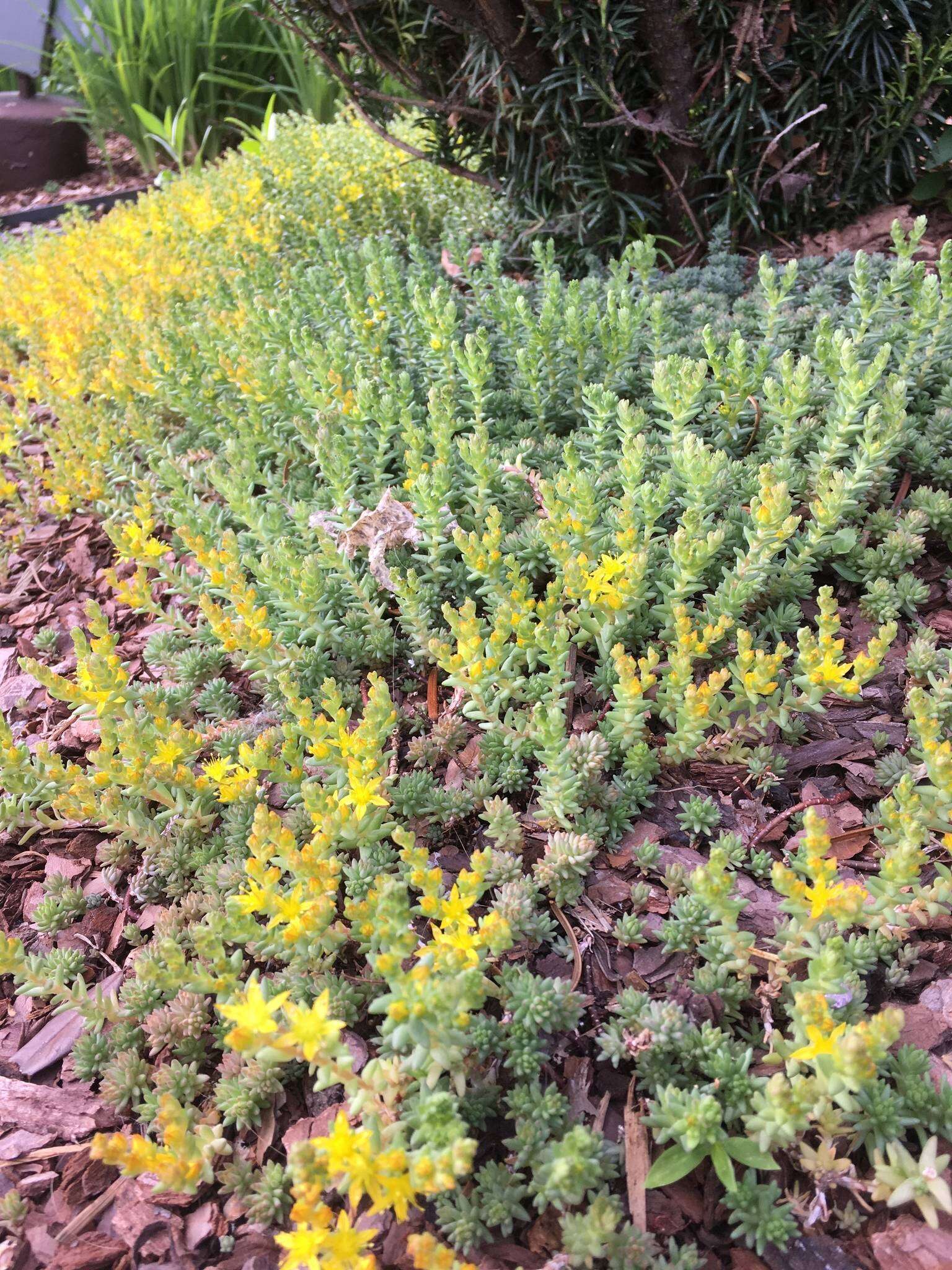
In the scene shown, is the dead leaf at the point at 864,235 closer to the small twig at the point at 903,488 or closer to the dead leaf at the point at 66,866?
the small twig at the point at 903,488

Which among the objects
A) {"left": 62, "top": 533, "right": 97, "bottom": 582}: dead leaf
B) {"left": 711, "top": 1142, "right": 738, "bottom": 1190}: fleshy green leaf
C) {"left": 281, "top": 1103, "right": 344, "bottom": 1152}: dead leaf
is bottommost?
{"left": 281, "top": 1103, "right": 344, "bottom": 1152}: dead leaf

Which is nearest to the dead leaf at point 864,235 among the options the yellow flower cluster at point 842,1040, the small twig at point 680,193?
the small twig at point 680,193

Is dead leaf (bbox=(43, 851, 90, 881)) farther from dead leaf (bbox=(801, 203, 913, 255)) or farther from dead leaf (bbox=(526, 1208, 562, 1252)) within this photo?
dead leaf (bbox=(801, 203, 913, 255))

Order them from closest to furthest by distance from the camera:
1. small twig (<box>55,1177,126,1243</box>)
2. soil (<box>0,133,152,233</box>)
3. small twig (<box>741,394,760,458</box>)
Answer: small twig (<box>55,1177,126,1243</box>), small twig (<box>741,394,760,458</box>), soil (<box>0,133,152,233</box>)

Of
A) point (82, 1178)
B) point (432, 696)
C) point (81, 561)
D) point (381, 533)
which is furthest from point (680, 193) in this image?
point (82, 1178)

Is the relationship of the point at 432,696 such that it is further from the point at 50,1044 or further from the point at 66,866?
the point at 50,1044

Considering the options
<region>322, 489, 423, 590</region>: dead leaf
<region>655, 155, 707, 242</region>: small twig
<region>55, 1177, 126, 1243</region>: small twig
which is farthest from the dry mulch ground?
<region>655, 155, 707, 242</region>: small twig

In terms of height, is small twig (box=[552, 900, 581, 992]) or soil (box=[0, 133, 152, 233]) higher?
soil (box=[0, 133, 152, 233])

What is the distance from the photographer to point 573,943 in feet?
5.93

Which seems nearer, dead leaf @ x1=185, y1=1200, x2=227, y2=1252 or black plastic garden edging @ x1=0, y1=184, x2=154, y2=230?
dead leaf @ x1=185, y1=1200, x2=227, y2=1252

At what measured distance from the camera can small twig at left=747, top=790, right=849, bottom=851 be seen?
77.3 inches

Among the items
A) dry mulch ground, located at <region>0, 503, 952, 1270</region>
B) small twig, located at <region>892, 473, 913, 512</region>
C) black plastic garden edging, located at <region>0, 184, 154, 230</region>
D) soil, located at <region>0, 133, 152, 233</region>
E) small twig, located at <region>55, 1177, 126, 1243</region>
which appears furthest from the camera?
soil, located at <region>0, 133, 152, 233</region>

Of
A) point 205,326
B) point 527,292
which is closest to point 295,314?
point 205,326

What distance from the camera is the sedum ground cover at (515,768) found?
1.44 metres
